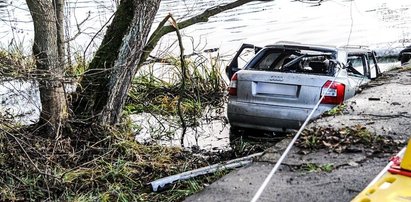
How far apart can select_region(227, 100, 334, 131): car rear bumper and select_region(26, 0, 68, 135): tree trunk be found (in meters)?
2.62

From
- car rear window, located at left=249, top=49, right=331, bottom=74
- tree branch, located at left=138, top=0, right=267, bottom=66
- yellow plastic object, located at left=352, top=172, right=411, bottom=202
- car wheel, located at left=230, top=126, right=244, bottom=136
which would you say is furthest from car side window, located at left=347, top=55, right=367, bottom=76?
yellow plastic object, located at left=352, top=172, right=411, bottom=202

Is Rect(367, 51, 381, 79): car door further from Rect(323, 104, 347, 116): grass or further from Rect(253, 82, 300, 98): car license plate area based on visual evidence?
Rect(323, 104, 347, 116): grass

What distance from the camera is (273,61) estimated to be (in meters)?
9.16

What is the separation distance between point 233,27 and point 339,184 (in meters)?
17.5

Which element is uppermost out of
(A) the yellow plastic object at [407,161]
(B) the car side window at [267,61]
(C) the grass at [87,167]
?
(A) the yellow plastic object at [407,161]

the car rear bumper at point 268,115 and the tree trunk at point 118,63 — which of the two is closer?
the tree trunk at point 118,63

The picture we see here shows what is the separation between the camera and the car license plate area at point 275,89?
827 centimetres

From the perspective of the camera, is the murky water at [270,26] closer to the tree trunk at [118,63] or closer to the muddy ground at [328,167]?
the tree trunk at [118,63]

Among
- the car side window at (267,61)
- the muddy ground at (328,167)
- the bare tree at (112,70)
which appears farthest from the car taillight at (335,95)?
the bare tree at (112,70)

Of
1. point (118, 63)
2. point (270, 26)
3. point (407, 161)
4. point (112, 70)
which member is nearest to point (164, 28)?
point (118, 63)

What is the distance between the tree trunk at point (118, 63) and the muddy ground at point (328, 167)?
8.59 ft

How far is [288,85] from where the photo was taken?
27.1 feet

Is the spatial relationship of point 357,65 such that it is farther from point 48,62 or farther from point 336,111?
point 48,62

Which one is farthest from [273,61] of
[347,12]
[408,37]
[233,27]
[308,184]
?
[347,12]
